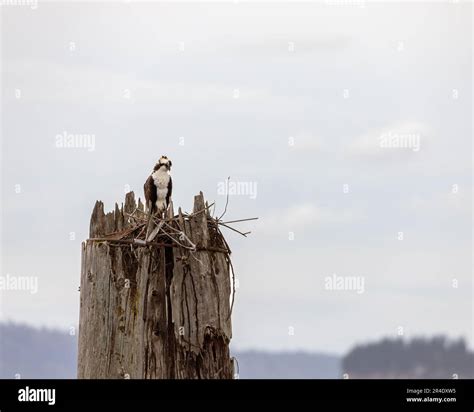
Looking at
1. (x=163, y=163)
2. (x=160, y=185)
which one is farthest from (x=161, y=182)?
(x=163, y=163)

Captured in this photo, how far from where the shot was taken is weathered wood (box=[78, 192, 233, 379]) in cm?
1020

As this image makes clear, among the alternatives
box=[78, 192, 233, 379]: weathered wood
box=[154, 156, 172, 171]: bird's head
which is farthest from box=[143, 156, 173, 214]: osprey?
box=[78, 192, 233, 379]: weathered wood

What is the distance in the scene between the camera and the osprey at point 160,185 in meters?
13.9

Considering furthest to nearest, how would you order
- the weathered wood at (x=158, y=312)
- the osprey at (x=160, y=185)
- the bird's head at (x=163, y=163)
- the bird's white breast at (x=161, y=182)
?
the bird's head at (x=163, y=163) < the bird's white breast at (x=161, y=182) < the osprey at (x=160, y=185) < the weathered wood at (x=158, y=312)

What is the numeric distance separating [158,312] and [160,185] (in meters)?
4.66

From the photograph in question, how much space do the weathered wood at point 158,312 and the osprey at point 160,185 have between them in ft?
8.96

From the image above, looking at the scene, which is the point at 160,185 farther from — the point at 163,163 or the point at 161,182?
the point at 163,163

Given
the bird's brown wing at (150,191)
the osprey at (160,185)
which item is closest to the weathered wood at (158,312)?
the osprey at (160,185)

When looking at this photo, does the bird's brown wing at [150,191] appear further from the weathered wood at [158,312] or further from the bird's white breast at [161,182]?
the weathered wood at [158,312]

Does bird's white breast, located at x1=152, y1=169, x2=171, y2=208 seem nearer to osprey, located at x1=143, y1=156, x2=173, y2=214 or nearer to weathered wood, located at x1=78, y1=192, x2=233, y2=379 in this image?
osprey, located at x1=143, y1=156, x2=173, y2=214

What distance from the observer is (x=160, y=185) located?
14.7 metres

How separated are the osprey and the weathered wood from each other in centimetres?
273

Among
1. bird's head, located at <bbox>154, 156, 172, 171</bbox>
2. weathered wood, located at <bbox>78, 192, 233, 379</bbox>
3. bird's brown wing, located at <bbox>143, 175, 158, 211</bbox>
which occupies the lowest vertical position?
weathered wood, located at <bbox>78, 192, 233, 379</bbox>
